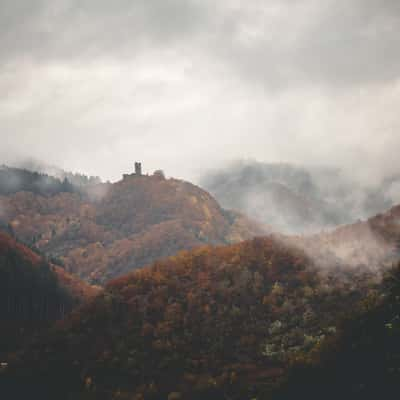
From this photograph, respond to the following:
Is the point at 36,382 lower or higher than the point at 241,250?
lower

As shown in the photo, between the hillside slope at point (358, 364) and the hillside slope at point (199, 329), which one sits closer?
the hillside slope at point (358, 364)

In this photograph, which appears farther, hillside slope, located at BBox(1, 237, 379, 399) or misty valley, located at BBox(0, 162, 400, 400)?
hillside slope, located at BBox(1, 237, 379, 399)

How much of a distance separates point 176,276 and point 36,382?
59.1 m

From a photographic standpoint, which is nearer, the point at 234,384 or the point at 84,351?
the point at 234,384

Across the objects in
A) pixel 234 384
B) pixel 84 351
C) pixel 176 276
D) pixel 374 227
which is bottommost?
pixel 234 384

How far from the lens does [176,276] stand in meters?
168

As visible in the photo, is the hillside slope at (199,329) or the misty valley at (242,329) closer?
the misty valley at (242,329)

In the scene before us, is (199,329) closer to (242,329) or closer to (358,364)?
(242,329)

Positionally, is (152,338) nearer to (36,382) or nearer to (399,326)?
(36,382)

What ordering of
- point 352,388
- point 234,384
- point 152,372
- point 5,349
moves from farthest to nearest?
point 5,349 < point 152,372 < point 234,384 < point 352,388

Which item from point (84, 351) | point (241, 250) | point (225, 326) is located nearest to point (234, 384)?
point (225, 326)

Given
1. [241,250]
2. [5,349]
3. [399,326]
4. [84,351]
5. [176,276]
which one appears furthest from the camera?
[5,349]

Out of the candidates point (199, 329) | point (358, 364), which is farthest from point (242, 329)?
point (358, 364)

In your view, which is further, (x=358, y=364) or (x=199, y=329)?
(x=199, y=329)
